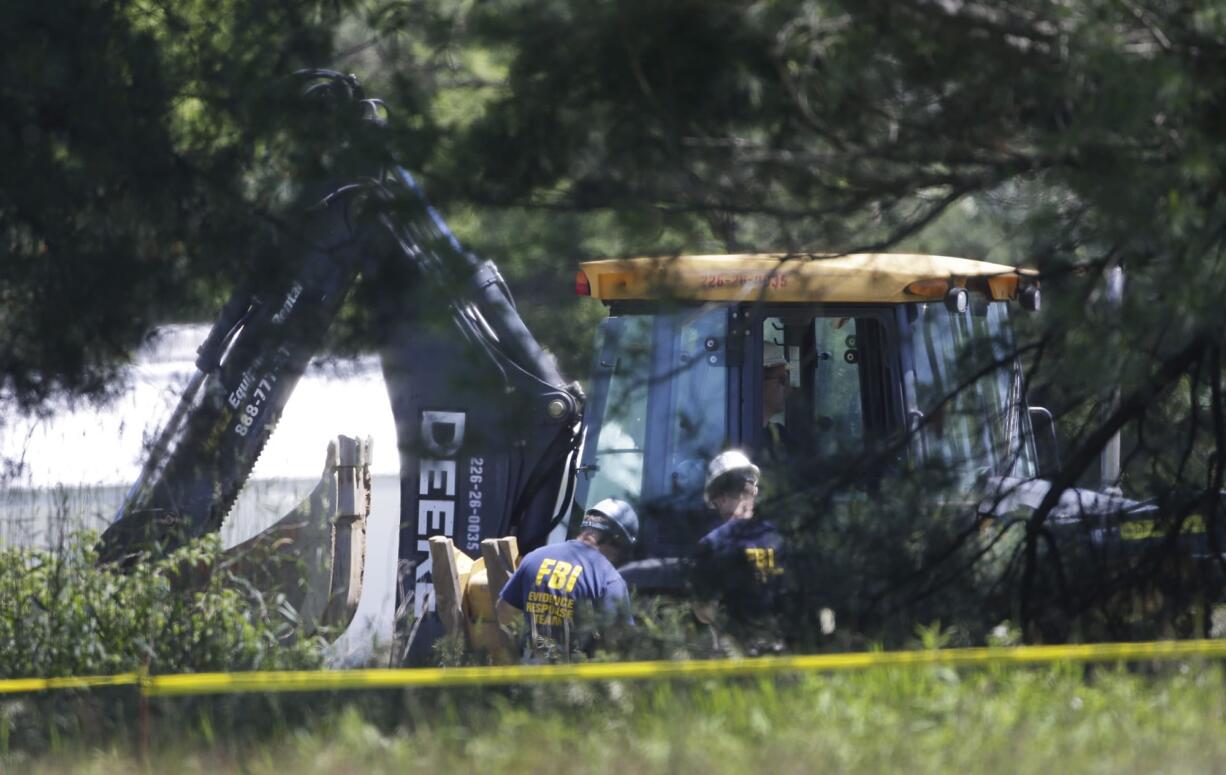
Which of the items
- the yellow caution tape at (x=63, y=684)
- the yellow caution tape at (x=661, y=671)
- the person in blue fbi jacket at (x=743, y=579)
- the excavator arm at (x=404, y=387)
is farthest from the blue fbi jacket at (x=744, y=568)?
the yellow caution tape at (x=63, y=684)

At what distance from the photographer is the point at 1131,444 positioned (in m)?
7.06

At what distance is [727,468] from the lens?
7.12 m

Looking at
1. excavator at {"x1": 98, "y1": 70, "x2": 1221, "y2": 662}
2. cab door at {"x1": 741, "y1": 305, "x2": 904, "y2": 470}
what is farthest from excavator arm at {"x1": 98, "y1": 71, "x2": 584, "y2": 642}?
cab door at {"x1": 741, "y1": 305, "x2": 904, "y2": 470}

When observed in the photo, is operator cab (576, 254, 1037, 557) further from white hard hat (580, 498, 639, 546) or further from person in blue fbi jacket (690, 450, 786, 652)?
person in blue fbi jacket (690, 450, 786, 652)

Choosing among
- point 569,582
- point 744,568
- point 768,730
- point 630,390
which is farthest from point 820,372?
point 768,730

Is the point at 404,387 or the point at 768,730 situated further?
the point at 404,387

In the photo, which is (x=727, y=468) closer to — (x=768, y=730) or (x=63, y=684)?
(x=768, y=730)

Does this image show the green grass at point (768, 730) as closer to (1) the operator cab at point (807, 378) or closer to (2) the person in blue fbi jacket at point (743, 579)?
(2) the person in blue fbi jacket at point (743, 579)

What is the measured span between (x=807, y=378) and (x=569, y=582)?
2182mm

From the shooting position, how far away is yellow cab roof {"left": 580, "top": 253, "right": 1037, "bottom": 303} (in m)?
7.53

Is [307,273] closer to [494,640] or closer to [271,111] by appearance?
[271,111]

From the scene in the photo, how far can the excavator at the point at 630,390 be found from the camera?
20.1ft

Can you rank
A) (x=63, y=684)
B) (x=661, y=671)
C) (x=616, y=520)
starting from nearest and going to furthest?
1. (x=661, y=671)
2. (x=63, y=684)
3. (x=616, y=520)

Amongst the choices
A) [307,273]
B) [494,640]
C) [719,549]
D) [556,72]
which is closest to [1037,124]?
[556,72]
